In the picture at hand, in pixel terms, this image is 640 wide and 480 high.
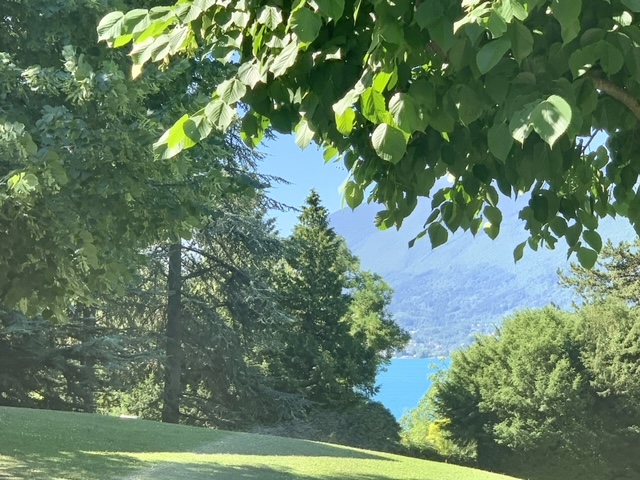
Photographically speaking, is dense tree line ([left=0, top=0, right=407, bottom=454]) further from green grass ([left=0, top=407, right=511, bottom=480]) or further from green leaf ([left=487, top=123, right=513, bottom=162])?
green grass ([left=0, top=407, right=511, bottom=480])

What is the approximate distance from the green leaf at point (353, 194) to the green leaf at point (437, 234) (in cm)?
26

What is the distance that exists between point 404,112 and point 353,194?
3.57ft

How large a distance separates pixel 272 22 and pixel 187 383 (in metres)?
20.7

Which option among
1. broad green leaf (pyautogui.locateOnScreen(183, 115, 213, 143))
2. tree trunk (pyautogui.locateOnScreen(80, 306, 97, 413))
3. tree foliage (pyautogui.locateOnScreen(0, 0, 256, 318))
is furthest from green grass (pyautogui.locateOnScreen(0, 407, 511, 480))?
broad green leaf (pyautogui.locateOnScreen(183, 115, 213, 143))

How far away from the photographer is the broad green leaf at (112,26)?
193cm

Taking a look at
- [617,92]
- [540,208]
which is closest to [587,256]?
[540,208]

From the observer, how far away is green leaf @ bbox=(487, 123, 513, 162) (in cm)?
146

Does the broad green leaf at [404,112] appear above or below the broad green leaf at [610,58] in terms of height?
below

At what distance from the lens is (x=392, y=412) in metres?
23.9

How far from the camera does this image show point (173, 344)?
19.4m

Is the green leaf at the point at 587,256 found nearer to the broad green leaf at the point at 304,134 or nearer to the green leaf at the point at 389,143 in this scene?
the broad green leaf at the point at 304,134

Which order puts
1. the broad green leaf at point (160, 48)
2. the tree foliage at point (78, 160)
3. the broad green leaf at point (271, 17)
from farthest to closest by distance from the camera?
1. the tree foliage at point (78, 160)
2. the broad green leaf at point (160, 48)
3. the broad green leaf at point (271, 17)

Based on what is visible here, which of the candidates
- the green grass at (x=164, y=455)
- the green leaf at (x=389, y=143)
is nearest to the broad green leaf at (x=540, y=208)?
the green leaf at (x=389, y=143)

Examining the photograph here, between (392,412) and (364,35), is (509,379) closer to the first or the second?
(392,412)
